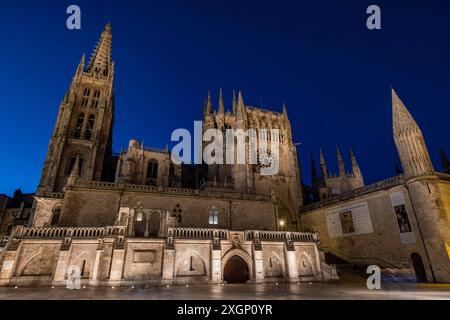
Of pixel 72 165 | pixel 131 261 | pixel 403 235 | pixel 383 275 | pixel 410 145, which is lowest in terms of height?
→ pixel 383 275

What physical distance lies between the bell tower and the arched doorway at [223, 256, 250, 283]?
90.2ft

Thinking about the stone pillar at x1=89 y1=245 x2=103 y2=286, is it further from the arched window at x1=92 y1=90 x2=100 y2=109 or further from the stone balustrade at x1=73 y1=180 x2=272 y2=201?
the arched window at x1=92 y1=90 x2=100 y2=109

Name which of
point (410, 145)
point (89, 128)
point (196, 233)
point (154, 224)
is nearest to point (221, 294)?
point (196, 233)

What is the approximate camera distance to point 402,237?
883 inches

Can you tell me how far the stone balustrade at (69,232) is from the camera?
55.4 ft

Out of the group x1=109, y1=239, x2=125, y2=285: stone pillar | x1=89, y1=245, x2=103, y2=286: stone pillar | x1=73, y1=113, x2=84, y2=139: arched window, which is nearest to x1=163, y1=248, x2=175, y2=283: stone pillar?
x1=109, y1=239, x2=125, y2=285: stone pillar

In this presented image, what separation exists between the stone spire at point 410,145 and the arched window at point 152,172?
1236 inches

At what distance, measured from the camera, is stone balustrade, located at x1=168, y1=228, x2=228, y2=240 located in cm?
1880

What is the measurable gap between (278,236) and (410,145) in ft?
51.8

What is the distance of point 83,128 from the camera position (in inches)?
1655

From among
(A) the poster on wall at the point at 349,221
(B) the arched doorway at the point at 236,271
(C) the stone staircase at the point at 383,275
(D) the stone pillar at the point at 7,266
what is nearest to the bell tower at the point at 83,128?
(D) the stone pillar at the point at 7,266

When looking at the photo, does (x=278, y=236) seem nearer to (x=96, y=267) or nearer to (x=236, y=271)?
(x=236, y=271)
